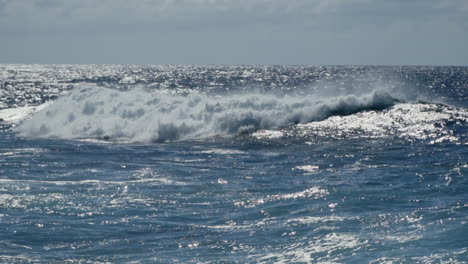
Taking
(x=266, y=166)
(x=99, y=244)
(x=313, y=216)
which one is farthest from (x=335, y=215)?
(x=266, y=166)

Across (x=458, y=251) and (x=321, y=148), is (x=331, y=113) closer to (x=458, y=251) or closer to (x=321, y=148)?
(x=321, y=148)

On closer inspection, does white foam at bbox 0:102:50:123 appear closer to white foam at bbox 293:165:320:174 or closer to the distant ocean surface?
the distant ocean surface

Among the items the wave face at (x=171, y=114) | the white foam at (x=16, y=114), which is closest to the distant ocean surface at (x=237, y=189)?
the wave face at (x=171, y=114)

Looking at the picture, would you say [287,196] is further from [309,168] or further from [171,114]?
[171,114]

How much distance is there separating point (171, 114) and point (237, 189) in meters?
21.5

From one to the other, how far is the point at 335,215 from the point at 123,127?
2469cm

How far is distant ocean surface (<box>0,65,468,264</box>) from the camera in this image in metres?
14.9

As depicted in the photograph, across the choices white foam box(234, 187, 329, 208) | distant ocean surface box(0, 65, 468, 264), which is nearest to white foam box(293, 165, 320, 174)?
distant ocean surface box(0, 65, 468, 264)

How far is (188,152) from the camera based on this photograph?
100 ft

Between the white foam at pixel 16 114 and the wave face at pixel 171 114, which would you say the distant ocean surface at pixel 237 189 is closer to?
the wave face at pixel 171 114

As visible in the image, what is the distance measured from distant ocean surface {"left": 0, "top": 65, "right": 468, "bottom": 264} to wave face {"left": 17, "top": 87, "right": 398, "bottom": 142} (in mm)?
228

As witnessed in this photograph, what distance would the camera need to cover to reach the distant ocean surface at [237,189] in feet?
48.8

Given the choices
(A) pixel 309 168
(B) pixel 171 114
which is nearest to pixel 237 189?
(A) pixel 309 168

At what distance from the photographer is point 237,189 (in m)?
21.3
